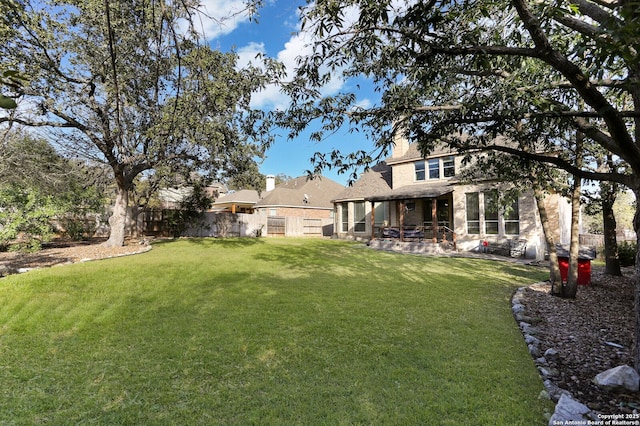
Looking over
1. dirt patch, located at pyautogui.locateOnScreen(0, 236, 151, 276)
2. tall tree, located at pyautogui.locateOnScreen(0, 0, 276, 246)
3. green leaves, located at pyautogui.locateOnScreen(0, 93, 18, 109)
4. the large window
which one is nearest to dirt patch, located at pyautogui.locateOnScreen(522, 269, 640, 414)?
green leaves, located at pyautogui.locateOnScreen(0, 93, 18, 109)

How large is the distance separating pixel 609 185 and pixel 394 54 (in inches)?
341

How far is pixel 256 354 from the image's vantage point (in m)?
3.85

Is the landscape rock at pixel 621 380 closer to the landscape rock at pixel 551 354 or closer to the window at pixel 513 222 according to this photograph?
the landscape rock at pixel 551 354

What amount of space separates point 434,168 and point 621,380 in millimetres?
16905

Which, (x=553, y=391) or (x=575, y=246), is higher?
(x=575, y=246)

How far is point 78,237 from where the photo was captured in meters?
16.5

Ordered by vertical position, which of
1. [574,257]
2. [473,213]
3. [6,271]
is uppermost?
[473,213]

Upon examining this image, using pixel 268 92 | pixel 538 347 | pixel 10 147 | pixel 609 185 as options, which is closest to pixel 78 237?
pixel 10 147

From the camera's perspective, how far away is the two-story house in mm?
14625

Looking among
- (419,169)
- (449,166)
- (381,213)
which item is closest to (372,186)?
(381,213)

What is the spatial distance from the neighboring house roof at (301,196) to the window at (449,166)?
39.4ft

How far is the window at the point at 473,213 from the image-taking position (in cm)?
1616

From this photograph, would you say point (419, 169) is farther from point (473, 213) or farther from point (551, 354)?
point (551, 354)

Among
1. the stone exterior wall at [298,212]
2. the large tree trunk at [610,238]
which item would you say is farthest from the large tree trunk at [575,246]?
the stone exterior wall at [298,212]
